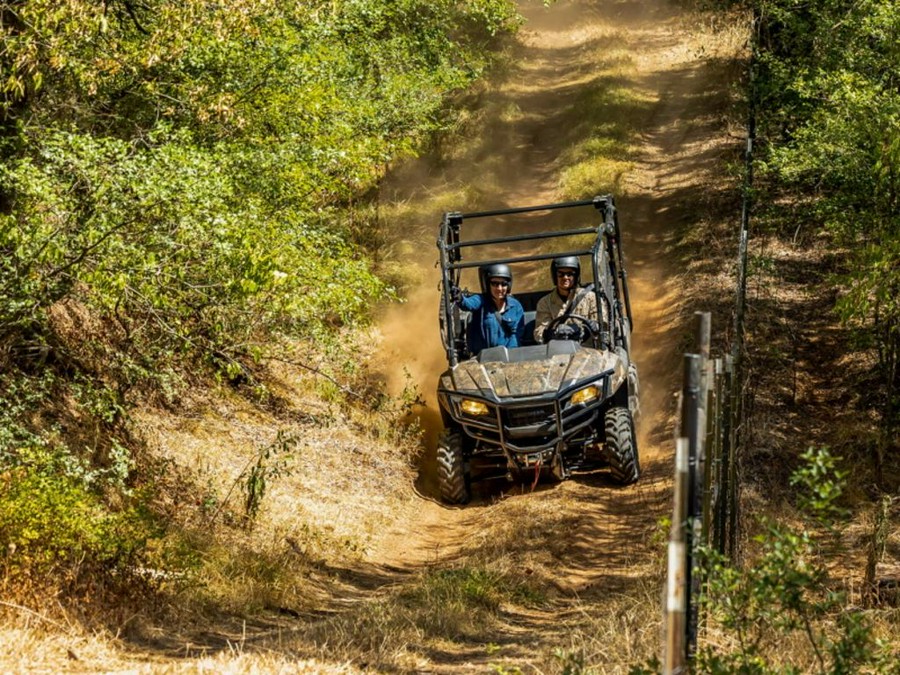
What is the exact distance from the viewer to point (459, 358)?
10758 mm

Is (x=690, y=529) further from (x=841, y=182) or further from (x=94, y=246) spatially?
(x=841, y=182)

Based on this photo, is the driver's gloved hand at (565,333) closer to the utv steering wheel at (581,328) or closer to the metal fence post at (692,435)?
the utv steering wheel at (581,328)

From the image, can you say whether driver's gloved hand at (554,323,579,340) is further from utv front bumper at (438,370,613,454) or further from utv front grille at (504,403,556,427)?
utv front grille at (504,403,556,427)

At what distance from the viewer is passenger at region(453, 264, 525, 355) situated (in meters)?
10.7

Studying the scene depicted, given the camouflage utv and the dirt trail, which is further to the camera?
the camouflage utv

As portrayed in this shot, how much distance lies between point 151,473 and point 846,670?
22.8 ft

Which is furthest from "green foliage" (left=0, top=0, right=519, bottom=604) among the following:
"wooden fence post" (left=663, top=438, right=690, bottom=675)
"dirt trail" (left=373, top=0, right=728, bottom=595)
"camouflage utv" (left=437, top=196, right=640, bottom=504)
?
"wooden fence post" (left=663, top=438, right=690, bottom=675)

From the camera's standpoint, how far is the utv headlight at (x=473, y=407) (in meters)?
9.90

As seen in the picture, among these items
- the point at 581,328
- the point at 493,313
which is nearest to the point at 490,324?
the point at 493,313

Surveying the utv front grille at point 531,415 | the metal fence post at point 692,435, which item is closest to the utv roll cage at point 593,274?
the utv front grille at point 531,415

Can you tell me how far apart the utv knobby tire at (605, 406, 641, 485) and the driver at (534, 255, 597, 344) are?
0.94 meters

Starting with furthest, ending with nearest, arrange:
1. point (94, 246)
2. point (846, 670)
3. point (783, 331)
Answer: point (783, 331) < point (94, 246) < point (846, 670)

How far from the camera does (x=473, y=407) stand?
995cm

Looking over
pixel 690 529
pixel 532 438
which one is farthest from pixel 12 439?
pixel 690 529
